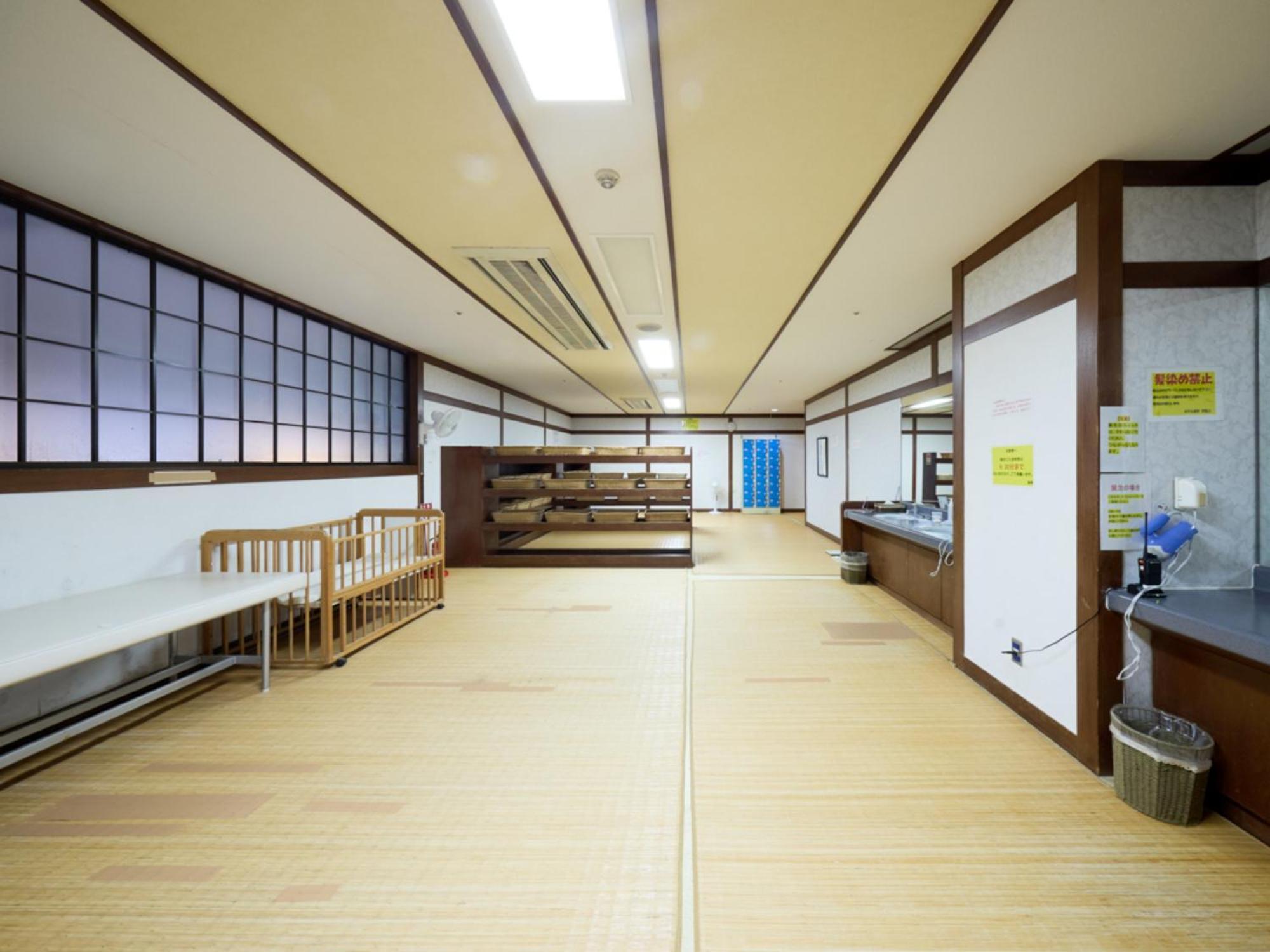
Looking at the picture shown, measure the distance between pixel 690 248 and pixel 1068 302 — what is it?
6.47ft

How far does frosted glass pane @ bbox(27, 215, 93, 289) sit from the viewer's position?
252cm

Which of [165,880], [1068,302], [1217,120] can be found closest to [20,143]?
[165,880]

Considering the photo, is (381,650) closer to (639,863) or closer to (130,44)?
(639,863)

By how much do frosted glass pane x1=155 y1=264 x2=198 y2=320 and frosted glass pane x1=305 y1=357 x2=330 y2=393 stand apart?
104cm

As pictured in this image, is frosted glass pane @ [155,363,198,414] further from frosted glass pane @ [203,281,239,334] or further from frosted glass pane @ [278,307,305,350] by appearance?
frosted glass pane @ [278,307,305,350]

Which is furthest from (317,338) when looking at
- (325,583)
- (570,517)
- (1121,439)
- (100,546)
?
(1121,439)

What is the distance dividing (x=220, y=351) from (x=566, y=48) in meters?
3.48

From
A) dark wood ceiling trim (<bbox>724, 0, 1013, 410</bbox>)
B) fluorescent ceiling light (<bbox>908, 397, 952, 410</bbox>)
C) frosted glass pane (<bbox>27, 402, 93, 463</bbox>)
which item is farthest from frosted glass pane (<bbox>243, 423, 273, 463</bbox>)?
fluorescent ceiling light (<bbox>908, 397, 952, 410</bbox>)

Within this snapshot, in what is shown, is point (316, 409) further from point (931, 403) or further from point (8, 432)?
point (931, 403)

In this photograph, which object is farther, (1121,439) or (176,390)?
(176,390)

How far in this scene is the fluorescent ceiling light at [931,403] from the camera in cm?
481

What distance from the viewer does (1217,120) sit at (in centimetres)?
184

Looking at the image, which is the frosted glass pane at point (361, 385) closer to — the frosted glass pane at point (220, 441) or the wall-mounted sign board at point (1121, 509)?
the frosted glass pane at point (220, 441)

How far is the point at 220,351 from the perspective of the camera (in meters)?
3.57
